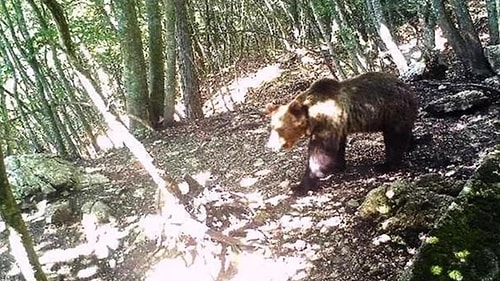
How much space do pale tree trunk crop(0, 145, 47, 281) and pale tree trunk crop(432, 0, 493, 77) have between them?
7.37m

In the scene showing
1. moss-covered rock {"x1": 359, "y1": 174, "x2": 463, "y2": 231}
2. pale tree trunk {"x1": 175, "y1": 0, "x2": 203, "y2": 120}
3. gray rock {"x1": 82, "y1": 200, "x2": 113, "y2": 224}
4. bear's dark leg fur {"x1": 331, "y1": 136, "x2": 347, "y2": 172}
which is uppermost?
pale tree trunk {"x1": 175, "y1": 0, "x2": 203, "y2": 120}

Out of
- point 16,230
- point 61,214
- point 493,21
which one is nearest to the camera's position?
point 16,230

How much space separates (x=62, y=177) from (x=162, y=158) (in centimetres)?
158

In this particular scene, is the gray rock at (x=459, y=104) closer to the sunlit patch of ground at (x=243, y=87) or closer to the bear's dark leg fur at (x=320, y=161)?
the bear's dark leg fur at (x=320, y=161)

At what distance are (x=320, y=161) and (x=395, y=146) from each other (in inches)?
32.4

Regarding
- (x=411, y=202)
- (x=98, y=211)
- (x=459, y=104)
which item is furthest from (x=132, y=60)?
(x=411, y=202)

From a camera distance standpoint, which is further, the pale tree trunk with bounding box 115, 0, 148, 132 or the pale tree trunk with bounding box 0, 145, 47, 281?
the pale tree trunk with bounding box 115, 0, 148, 132

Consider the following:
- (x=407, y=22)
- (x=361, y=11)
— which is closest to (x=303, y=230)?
(x=361, y=11)

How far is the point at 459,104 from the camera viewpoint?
283 inches

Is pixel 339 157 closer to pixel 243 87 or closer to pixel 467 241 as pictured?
pixel 467 241

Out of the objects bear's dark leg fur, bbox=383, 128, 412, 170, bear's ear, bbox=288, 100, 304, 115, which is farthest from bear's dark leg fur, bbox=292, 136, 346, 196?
bear's dark leg fur, bbox=383, 128, 412, 170

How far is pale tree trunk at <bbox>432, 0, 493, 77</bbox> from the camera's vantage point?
30.6 feet

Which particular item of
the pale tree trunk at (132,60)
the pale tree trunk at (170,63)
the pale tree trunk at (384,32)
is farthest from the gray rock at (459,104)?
the pale tree trunk at (132,60)

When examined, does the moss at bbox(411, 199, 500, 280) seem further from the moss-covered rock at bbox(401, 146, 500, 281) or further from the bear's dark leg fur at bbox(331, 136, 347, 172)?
the bear's dark leg fur at bbox(331, 136, 347, 172)
